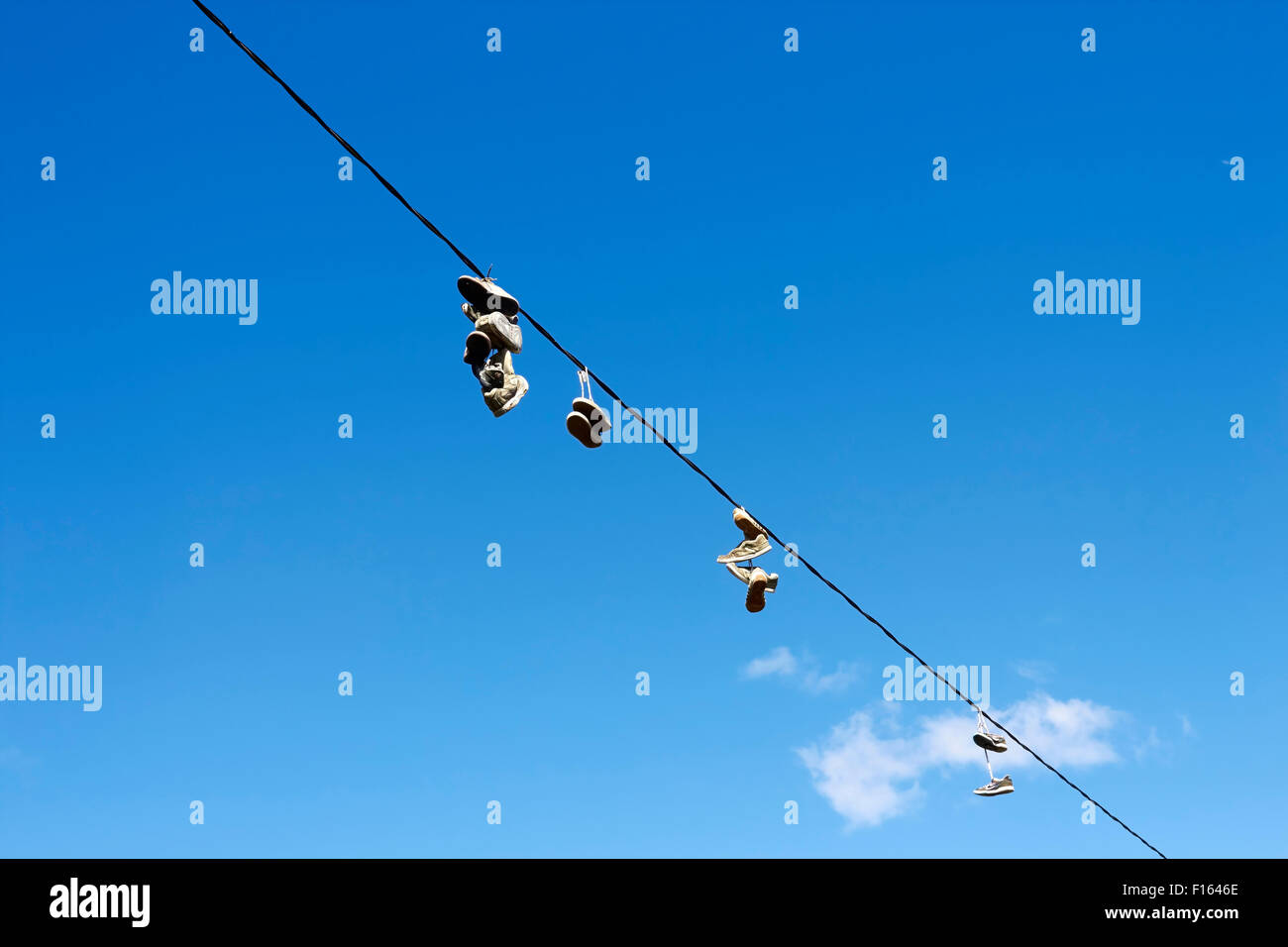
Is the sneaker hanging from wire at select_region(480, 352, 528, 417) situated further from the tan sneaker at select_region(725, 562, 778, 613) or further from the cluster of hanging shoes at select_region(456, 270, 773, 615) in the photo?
the tan sneaker at select_region(725, 562, 778, 613)

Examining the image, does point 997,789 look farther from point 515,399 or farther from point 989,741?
point 515,399

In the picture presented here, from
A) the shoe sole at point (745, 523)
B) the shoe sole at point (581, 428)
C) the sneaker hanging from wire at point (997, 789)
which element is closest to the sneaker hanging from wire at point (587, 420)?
the shoe sole at point (581, 428)

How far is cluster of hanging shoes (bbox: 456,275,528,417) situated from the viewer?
17.2ft

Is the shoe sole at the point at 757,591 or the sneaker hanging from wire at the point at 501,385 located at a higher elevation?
the sneaker hanging from wire at the point at 501,385

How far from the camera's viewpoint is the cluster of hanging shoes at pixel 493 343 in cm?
523

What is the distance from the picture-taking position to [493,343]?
5.42 m

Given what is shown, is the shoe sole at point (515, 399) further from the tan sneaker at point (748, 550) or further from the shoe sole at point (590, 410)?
the tan sneaker at point (748, 550)

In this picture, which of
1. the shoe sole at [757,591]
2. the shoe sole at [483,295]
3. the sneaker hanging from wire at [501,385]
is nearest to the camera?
A: the shoe sole at [483,295]
